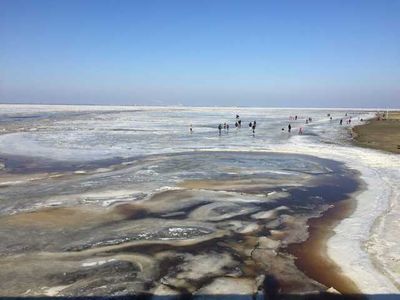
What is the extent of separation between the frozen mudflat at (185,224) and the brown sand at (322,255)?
0.51 feet

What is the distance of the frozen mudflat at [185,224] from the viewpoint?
7.07m

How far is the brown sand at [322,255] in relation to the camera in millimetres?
7031

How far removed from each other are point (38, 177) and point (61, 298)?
11122 millimetres

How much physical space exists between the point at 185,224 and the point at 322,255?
133 inches

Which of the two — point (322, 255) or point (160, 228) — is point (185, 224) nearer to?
point (160, 228)

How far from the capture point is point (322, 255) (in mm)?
8352

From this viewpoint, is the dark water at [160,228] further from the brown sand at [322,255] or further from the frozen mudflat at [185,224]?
the brown sand at [322,255]

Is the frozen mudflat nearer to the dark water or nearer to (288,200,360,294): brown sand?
the dark water

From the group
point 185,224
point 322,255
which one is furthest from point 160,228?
point 322,255

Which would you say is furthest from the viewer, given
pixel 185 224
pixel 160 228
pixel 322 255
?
pixel 185 224

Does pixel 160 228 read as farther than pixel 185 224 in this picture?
No

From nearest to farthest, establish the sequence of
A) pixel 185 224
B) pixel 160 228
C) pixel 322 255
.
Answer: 1. pixel 322 255
2. pixel 160 228
3. pixel 185 224

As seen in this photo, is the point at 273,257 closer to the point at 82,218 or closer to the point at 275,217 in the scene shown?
Result: the point at 275,217

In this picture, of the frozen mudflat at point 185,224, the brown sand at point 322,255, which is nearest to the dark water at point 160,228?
the frozen mudflat at point 185,224
